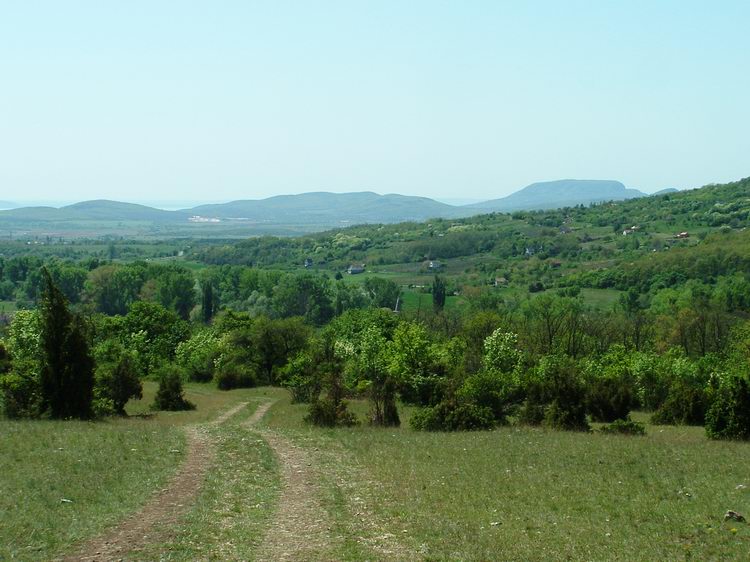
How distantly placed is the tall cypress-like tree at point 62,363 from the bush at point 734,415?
2978 cm

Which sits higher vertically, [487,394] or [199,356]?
[487,394]

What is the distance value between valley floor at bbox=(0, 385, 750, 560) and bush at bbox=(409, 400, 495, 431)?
12.2 ft

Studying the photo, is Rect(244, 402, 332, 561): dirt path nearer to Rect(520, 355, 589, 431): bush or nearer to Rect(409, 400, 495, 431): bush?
Rect(409, 400, 495, 431): bush

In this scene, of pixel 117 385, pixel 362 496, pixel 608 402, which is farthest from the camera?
pixel 117 385

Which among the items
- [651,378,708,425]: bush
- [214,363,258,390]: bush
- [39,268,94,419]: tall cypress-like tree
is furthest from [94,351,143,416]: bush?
[651,378,708,425]: bush

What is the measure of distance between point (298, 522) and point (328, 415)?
2039 centimetres

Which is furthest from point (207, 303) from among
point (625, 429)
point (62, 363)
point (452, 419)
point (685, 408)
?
point (625, 429)

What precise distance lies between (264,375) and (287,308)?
6905 centimetres

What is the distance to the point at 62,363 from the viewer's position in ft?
123

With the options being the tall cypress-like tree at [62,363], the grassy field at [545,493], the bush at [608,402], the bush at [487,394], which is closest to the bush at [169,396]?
the tall cypress-like tree at [62,363]

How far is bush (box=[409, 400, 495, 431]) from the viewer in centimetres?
3697

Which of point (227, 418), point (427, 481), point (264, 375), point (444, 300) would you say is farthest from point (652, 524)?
point (444, 300)

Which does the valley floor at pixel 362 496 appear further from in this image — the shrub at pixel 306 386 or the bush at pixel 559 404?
the shrub at pixel 306 386

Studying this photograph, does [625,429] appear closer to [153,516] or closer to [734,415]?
[734,415]
